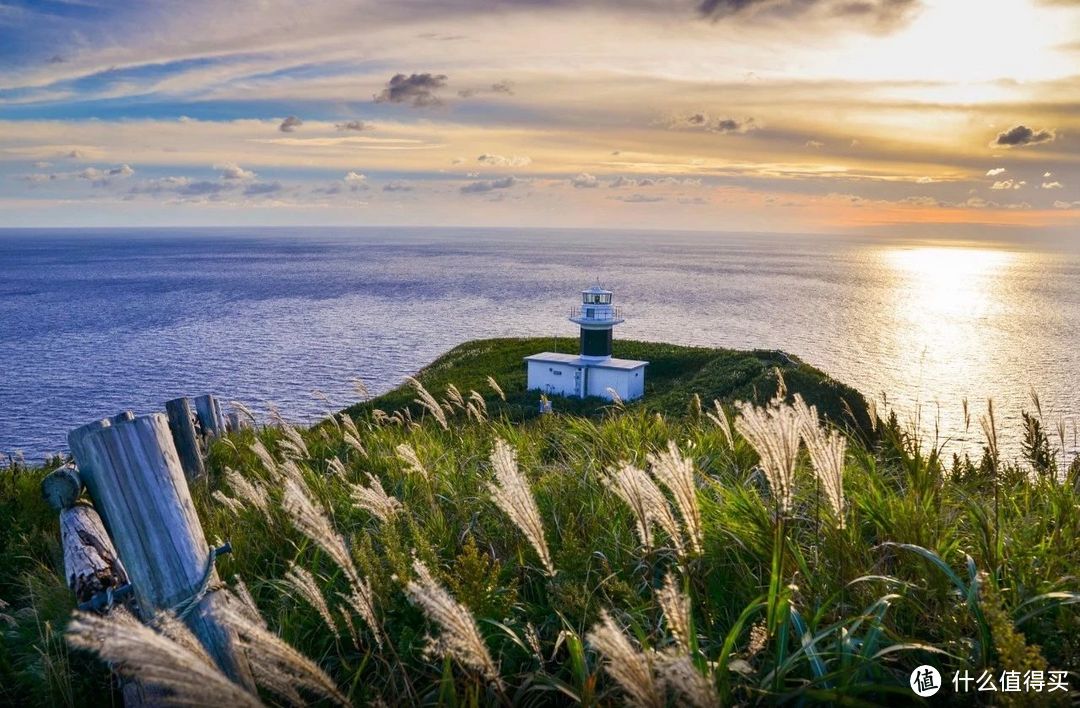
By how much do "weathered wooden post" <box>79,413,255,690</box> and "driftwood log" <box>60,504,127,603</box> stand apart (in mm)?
840

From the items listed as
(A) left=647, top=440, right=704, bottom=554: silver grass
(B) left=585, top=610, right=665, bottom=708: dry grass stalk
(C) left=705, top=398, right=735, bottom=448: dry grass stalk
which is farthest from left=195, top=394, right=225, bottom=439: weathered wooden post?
(B) left=585, top=610, right=665, bottom=708: dry grass stalk

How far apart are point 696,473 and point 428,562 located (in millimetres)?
2779

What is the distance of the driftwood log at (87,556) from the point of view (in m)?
5.19

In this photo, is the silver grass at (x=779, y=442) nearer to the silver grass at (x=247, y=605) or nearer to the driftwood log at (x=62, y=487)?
the silver grass at (x=247, y=605)

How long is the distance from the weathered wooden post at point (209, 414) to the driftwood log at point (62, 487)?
7923 millimetres

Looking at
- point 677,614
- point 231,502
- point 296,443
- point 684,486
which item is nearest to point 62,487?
point 231,502

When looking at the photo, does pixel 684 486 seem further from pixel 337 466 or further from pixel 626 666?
pixel 337 466

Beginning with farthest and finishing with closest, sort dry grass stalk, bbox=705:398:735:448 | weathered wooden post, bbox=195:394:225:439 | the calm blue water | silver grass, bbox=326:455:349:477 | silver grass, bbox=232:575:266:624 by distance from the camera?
the calm blue water < weathered wooden post, bbox=195:394:225:439 < silver grass, bbox=326:455:349:477 < dry grass stalk, bbox=705:398:735:448 < silver grass, bbox=232:575:266:624

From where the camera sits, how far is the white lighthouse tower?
45438 mm

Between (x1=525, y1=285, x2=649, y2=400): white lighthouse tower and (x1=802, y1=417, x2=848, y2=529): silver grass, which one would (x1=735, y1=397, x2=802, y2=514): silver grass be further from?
(x1=525, y1=285, x2=649, y2=400): white lighthouse tower

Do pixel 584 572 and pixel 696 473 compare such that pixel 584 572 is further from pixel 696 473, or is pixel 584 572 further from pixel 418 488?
pixel 418 488

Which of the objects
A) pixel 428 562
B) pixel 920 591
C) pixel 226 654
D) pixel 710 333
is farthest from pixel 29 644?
pixel 710 333

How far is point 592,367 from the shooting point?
152 feet

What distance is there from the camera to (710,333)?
313 ft
